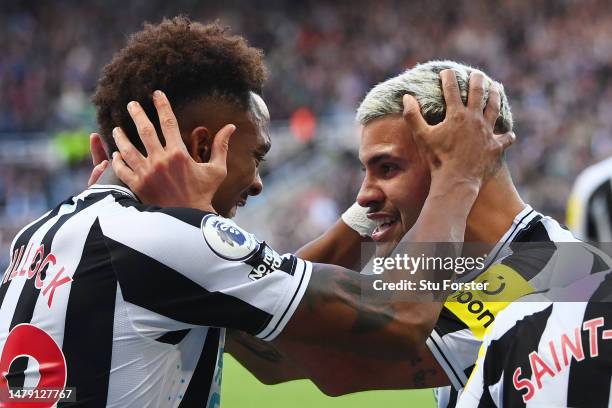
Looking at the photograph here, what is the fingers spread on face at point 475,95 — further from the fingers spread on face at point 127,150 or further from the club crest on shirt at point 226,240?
the fingers spread on face at point 127,150

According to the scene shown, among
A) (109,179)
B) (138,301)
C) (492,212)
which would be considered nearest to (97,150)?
(109,179)

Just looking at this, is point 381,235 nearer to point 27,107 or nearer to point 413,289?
point 413,289

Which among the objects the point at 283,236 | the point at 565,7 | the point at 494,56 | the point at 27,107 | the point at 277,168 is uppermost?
the point at 565,7

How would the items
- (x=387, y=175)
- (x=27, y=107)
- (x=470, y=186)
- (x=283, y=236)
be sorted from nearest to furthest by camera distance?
(x=470, y=186) < (x=387, y=175) < (x=283, y=236) < (x=27, y=107)

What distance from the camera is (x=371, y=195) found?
3.38m

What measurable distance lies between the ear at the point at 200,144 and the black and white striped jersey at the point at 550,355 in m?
1.13

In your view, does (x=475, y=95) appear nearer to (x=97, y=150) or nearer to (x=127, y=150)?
(x=127, y=150)

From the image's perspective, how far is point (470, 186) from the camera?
294cm

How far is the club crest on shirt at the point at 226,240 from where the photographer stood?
2613mm

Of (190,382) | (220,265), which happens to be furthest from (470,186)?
(190,382)

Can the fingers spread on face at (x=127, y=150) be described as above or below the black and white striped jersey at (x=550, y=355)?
above

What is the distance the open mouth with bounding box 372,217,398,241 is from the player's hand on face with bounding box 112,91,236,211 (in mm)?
804

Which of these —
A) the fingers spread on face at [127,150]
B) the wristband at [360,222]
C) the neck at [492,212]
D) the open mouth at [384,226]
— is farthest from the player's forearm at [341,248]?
the fingers spread on face at [127,150]

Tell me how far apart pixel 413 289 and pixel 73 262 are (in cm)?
97
